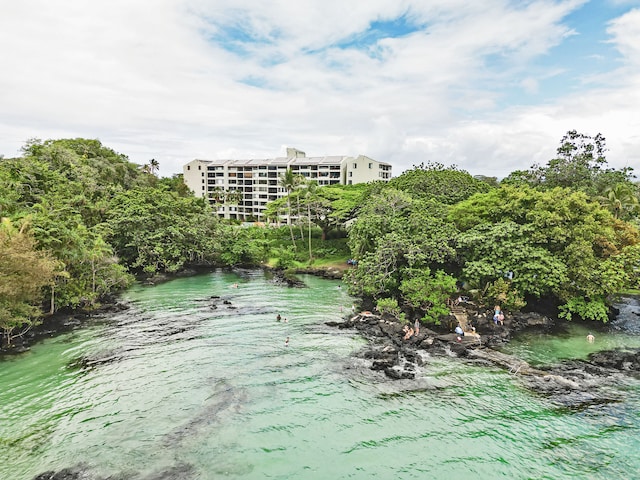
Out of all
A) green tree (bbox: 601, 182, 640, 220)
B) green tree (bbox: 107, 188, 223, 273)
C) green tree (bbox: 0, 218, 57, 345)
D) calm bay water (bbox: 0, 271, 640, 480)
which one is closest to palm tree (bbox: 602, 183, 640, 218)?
green tree (bbox: 601, 182, 640, 220)

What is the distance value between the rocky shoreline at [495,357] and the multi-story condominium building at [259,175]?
185 feet

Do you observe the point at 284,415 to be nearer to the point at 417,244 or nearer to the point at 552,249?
the point at 417,244

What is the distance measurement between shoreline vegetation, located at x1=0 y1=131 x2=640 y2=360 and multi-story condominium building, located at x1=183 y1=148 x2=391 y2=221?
3761 centimetres

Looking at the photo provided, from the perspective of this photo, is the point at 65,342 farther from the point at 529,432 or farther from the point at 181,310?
the point at 529,432

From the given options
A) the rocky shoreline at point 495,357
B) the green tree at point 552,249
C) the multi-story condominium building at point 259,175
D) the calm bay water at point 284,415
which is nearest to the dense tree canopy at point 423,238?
the green tree at point 552,249

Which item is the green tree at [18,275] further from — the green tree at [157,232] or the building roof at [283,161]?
the building roof at [283,161]

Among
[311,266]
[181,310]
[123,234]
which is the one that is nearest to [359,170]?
[311,266]

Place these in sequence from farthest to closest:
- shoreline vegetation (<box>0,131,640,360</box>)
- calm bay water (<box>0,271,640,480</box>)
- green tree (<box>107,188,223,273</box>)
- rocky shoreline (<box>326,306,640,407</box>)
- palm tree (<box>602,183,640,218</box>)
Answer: green tree (<box>107,188,223,273</box>)
palm tree (<box>602,183,640,218</box>)
shoreline vegetation (<box>0,131,640,360</box>)
rocky shoreline (<box>326,306,640,407</box>)
calm bay water (<box>0,271,640,480</box>)

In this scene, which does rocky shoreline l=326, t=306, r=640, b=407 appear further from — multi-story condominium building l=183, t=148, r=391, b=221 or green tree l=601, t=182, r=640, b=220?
multi-story condominium building l=183, t=148, r=391, b=221

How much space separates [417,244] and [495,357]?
8.87m

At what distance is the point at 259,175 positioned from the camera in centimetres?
8662

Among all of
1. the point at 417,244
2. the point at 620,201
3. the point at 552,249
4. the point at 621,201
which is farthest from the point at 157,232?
the point at 621,201

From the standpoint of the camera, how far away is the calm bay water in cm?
1247

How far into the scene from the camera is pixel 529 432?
14.2m
